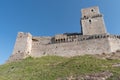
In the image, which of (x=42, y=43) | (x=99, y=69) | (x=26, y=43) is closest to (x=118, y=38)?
(x=99, y=69)

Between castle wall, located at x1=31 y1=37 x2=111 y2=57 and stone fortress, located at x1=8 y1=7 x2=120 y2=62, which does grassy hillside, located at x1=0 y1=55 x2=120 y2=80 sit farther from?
stone fortress, located at x1=8 y1=7 x2=120 y2=62

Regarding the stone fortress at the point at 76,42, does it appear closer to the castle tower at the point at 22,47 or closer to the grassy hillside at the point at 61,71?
the castle tower at the point at 22,47

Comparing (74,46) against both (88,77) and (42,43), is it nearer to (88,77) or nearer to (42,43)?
(42,43)

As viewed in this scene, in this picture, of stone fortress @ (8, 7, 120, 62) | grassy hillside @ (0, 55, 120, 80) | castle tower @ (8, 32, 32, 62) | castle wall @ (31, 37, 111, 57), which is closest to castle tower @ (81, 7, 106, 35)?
stone fortress @ (8, 7, 120, 62)

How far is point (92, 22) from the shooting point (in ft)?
128

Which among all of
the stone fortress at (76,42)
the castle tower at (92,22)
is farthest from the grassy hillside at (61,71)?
the castle tower at (92,22)

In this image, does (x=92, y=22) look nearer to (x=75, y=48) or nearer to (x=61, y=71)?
(x=75, y=48)

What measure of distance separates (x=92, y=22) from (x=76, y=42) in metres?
7.85

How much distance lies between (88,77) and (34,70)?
31.2ft

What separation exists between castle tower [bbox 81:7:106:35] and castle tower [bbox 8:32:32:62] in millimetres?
12893

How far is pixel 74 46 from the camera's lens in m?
34.0

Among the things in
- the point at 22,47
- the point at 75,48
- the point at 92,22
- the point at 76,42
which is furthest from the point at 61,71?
the point at 92,22

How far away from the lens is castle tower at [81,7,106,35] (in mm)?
37531

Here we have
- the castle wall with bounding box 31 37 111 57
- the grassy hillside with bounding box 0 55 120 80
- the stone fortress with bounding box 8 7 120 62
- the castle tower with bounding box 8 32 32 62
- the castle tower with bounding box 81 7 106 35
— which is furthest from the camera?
the castle tower with bounding box 81 7 106 35
